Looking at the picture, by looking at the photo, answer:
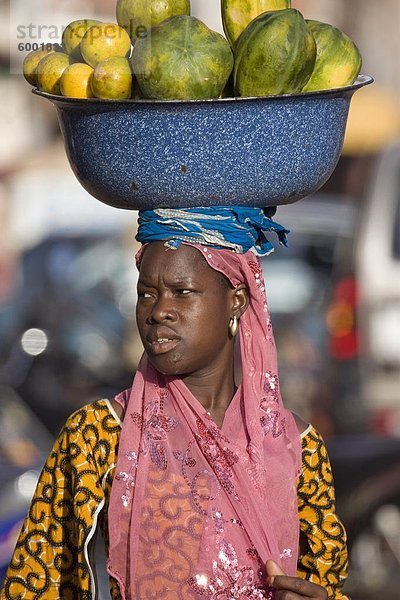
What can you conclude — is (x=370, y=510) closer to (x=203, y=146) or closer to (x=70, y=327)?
(x=70, y=327)

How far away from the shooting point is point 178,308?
2703 millimetres

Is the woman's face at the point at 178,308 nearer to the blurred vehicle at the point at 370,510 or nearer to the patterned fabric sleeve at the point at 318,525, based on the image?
the patterned fabric sleeve at the point at 318,525

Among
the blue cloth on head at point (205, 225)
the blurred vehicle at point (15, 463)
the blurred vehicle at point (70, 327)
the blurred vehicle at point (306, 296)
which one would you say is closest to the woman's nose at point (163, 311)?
the blue cloth on head at point (205, 225)

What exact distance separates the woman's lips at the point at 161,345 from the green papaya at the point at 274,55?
587 mm

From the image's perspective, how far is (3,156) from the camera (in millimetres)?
14188

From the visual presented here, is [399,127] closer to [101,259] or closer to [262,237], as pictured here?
[101,259]

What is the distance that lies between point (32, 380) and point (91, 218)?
79.4 inches

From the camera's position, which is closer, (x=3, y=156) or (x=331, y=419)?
(x=331, y=419)

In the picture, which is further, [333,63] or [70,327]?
[70,327]

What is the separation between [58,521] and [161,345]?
50 centimetres

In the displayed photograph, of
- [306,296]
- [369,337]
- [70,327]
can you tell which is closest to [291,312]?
[306,296]

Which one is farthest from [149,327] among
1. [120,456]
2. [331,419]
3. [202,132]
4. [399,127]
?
[399,127]

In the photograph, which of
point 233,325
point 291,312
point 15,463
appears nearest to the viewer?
Answer: point 233,325

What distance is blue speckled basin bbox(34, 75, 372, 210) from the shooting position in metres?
2.50
